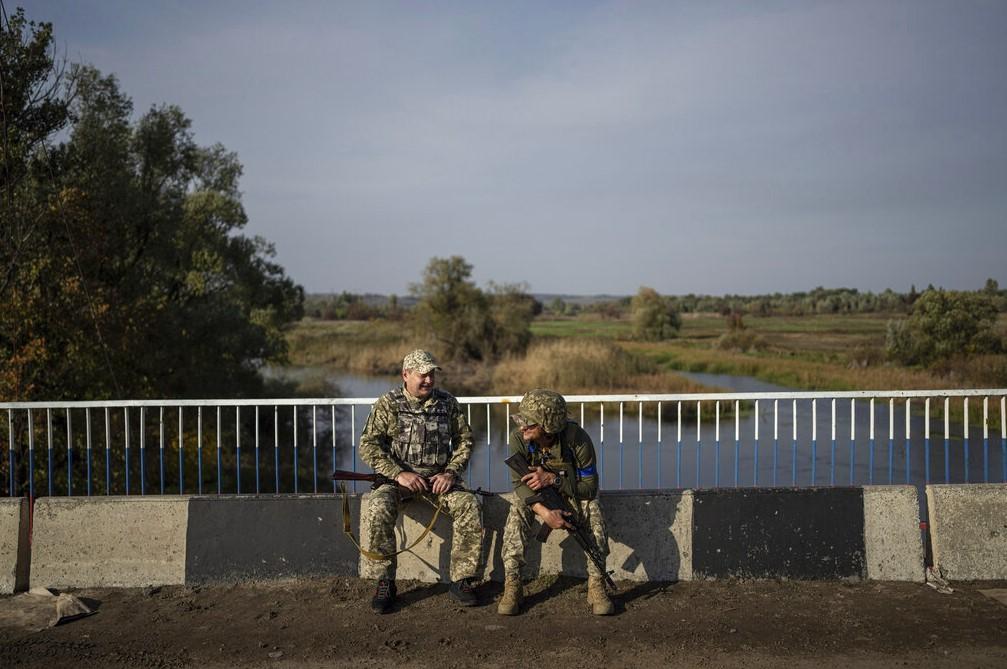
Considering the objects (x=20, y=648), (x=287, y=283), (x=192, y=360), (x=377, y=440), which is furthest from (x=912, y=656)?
(x=287, y=283)

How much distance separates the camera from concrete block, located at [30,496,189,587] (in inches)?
228

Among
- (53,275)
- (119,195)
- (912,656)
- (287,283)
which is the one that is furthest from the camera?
(287,283)

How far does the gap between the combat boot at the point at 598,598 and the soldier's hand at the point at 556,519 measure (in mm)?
369

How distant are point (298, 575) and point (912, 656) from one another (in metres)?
3.83

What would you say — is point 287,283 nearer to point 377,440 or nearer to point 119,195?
point 119,195

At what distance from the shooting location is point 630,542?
584 cm

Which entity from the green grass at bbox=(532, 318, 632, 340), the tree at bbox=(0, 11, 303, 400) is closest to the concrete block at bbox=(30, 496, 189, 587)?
the tree at bbox=(0, 11, 303, 400)

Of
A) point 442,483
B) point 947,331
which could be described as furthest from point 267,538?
point 947,331

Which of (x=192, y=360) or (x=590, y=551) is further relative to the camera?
(x=192, y=360)

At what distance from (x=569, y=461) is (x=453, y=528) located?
0.91m

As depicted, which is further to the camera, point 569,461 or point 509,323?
point 509,323

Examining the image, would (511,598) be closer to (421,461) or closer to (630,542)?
(630,542)

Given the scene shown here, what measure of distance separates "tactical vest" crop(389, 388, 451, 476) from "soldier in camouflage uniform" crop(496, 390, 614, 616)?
57 cm

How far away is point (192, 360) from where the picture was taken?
20.6 m
